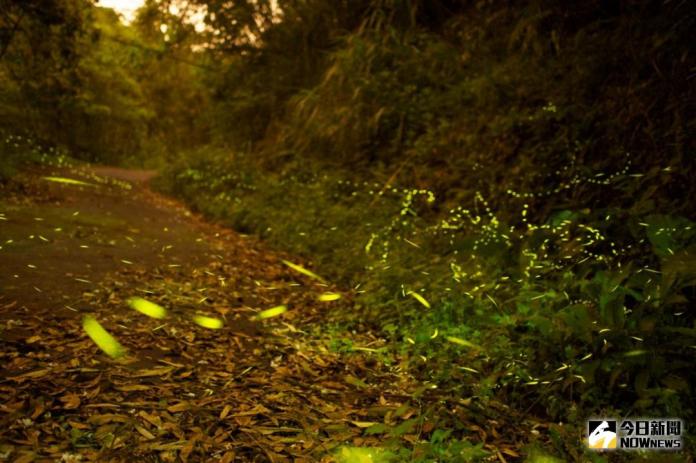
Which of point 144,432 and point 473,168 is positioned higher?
point 473,168

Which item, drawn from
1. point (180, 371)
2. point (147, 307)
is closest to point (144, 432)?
point (180, 371)

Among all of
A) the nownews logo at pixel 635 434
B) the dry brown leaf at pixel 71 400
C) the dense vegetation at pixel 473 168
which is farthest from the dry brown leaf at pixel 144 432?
the nownews logo at pixel 635 434

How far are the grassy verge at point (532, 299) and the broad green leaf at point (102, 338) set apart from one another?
207cm

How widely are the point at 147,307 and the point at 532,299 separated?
10.8 feet

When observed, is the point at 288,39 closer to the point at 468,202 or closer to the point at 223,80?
the point at 223,80

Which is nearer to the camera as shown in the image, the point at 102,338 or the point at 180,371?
the point at 180,371

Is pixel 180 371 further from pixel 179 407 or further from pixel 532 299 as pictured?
pixel 532 299

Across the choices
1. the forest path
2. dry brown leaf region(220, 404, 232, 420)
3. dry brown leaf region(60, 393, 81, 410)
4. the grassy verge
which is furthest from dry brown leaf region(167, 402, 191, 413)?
the grassy verge

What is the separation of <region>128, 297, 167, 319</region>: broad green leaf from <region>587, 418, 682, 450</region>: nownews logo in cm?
335

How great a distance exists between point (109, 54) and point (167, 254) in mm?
24000

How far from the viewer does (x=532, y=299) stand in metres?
3.70

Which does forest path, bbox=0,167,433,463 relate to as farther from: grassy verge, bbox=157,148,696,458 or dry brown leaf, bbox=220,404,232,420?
grassy verge, bbox=157,148,696,458

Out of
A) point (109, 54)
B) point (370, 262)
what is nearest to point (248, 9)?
point (370, 262)

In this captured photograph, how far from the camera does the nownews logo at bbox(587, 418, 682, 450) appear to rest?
252cm
